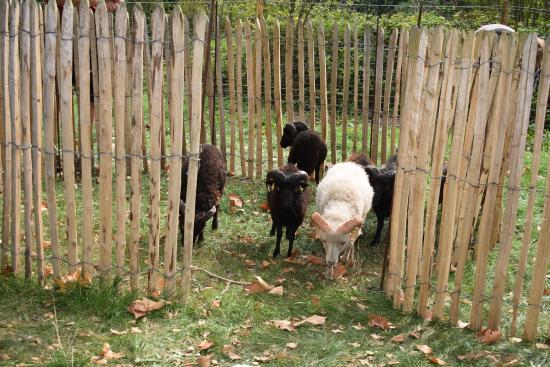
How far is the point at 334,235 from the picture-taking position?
677cm

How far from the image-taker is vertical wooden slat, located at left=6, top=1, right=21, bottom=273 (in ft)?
17.3

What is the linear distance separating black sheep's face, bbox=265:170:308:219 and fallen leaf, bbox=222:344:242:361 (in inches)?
103

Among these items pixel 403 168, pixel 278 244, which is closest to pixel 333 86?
pixel 278 244

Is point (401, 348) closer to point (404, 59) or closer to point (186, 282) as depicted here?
point (186, 282)

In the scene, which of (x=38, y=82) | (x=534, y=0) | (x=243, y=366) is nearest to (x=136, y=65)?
(x=38, y=82)

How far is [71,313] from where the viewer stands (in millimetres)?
5230

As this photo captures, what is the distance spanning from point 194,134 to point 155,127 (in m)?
0.34

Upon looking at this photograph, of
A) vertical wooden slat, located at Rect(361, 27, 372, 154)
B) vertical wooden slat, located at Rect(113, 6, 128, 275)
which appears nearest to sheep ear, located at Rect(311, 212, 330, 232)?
vertical wooden slat, located at Rect(113, 6, 128, 275)

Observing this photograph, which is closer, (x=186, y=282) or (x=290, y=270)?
(x=186, y=282)

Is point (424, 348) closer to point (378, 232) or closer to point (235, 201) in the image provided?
point (378, 232)

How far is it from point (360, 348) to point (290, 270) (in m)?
2.01

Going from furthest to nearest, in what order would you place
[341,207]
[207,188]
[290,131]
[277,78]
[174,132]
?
[290,131]
[277,78]
[207,188]
[341,207]
[174,132]

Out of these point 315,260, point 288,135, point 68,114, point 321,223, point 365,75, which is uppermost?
point 365,75

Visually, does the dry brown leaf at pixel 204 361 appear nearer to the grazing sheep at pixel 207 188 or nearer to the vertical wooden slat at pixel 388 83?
the grazing sheep at pixel 207 188
